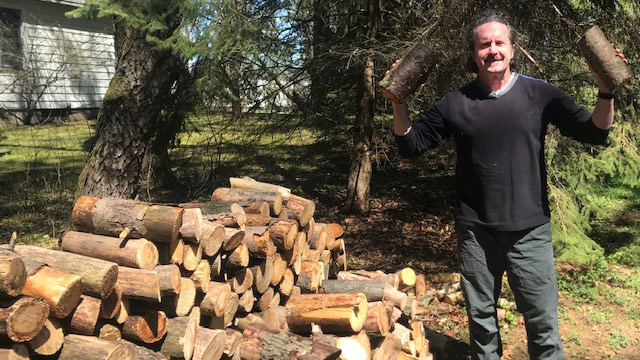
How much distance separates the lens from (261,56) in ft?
22.8

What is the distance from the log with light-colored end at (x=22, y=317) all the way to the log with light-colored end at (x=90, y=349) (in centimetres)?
23

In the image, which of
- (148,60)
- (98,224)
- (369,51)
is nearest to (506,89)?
(98,224)

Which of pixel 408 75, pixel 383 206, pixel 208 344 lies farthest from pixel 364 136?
pixel 208 344

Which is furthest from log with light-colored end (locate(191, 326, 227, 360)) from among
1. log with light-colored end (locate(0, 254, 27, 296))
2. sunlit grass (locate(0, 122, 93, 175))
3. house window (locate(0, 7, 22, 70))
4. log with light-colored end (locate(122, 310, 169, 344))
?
house window (locate(0, 7, 22, 70))

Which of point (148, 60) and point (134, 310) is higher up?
point (148, 60)

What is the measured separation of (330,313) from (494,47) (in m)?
1.82

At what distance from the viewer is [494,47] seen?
2609 mm

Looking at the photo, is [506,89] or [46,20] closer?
[506,89]

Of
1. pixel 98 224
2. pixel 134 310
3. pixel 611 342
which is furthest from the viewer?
pixel 611 342

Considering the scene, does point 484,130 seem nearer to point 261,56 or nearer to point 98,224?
point 98,224

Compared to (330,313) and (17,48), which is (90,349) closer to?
(330,313)

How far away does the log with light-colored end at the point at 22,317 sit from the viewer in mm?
2154

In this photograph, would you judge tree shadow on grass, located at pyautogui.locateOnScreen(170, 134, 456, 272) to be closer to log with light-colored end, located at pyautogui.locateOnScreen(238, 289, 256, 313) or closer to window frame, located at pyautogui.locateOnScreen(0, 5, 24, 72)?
log with light-colored end, located at pyautogui.locateOnScreen(238, 289, 256, 313)

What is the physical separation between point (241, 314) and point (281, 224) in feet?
2.15
